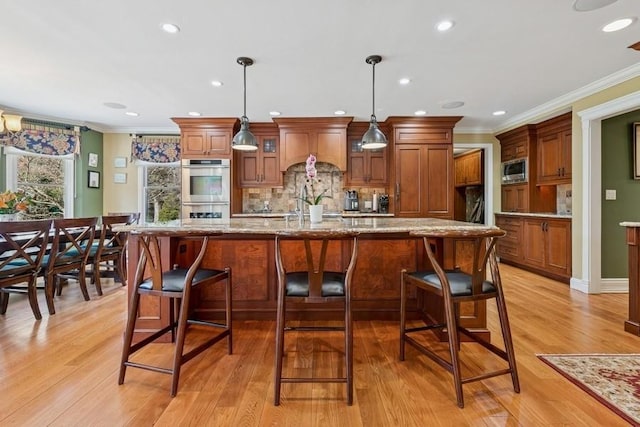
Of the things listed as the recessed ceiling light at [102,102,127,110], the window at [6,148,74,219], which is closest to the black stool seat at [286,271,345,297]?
the recessed ceiling light at [102,102,127,110]

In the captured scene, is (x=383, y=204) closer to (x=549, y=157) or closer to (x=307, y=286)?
(x=549, y=157)

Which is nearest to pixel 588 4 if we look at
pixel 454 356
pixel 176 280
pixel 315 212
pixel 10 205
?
pixel 315 212

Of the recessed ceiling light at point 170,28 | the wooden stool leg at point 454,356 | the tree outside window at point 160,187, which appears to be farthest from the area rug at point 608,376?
the tree outside window at point 160,187

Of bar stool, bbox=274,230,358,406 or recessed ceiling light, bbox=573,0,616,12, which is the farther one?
recessed ceiling light, bbox=573,0,616,12

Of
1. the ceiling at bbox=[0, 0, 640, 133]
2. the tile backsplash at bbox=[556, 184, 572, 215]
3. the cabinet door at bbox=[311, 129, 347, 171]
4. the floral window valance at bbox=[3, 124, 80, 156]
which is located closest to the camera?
the ceiling at bbox=[0, 0, 640, 133]

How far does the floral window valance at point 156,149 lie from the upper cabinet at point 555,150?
5.86 metres

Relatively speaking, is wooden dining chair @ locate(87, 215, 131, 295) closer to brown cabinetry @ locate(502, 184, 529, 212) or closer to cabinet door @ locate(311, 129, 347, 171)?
cabinet door @ locate(311, 129, 347, 171)

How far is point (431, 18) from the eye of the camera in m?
2.31

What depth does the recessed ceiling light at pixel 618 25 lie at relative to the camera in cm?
234

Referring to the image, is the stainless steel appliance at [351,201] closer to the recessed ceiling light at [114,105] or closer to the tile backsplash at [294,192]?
the tile backsplash at [294,192]

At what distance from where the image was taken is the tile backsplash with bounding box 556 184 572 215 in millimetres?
4773

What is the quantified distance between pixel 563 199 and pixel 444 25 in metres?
3.93

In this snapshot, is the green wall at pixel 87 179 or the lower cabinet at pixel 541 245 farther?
the green wall at pixel 87 179

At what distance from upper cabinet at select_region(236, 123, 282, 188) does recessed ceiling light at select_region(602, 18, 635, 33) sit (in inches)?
159
